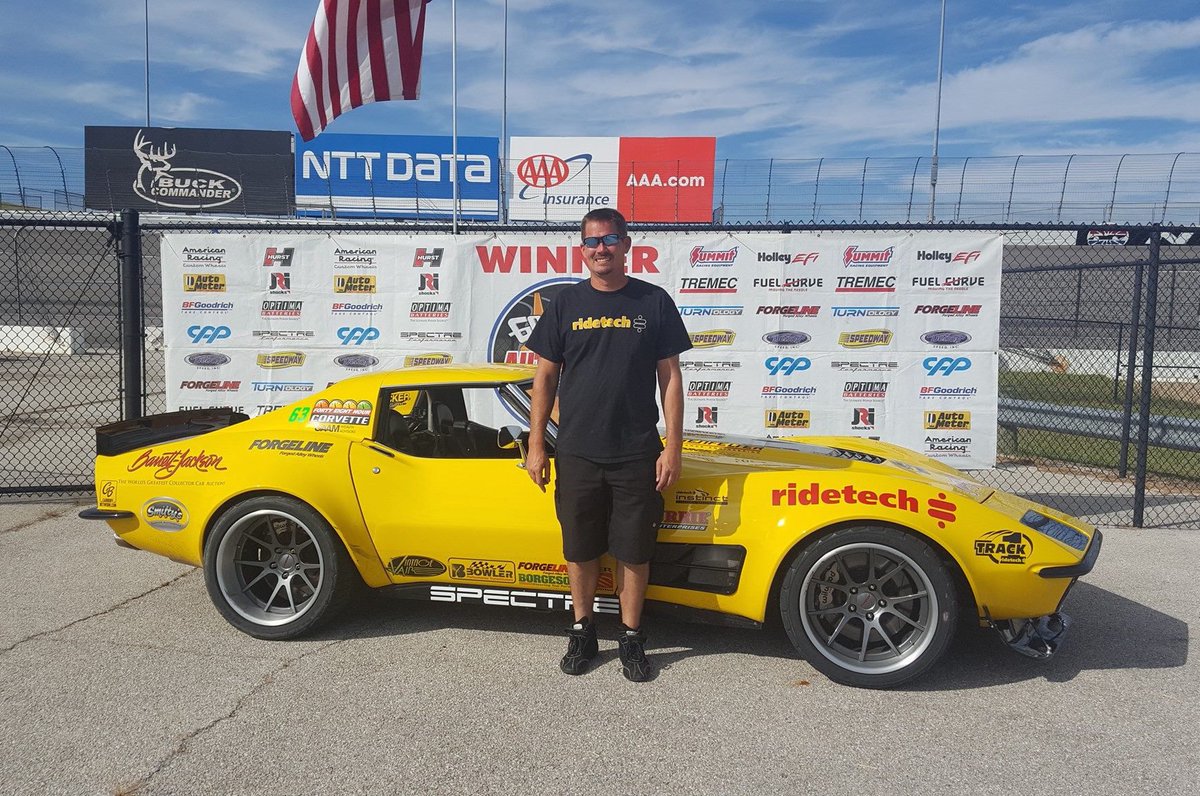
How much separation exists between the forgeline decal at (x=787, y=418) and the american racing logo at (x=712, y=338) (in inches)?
22.2

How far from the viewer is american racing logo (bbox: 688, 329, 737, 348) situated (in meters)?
5.75

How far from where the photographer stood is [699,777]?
2.63 m

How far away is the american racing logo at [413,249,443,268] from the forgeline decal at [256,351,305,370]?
1.07m

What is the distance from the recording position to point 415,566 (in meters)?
3.68

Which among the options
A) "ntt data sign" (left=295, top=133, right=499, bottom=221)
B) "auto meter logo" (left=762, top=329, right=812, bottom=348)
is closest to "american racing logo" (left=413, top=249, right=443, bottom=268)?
"auto meter logo" (left=762, top=329, right=812, bottom=348)

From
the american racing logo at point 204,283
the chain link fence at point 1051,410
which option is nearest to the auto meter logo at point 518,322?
the chain link fence at point 1051,410

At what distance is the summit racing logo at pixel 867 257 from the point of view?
5.64m

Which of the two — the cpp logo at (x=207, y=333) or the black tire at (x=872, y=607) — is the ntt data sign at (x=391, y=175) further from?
the black tire at (x=872, y=607)

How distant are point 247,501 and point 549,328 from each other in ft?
5.23

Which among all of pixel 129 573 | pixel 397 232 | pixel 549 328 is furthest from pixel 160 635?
pixel 397 232

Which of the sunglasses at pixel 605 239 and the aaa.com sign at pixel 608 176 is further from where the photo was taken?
the aaa.com sign at pixel 608 176


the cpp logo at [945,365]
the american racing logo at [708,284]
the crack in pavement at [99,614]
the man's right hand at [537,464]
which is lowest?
the crack in pavement at [99,614]

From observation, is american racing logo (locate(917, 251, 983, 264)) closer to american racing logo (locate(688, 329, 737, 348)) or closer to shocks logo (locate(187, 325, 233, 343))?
american racing logo (locate(688, 329, 737, 348))

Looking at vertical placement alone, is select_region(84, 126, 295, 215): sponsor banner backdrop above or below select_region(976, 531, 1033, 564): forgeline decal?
above
